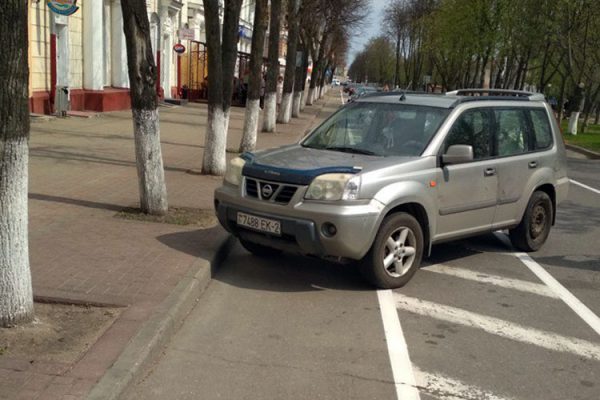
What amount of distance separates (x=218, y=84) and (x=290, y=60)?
14106 mm

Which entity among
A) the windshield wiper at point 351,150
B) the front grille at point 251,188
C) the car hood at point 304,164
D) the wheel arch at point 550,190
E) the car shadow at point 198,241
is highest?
the windshield wiper at point 351,150

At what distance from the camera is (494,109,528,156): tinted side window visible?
285 inches

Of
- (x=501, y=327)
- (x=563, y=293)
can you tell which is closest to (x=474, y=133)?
(x=563, y=293)

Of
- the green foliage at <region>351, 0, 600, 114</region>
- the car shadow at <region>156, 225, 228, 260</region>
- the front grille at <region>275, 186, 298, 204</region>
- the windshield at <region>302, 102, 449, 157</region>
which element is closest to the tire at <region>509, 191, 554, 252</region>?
the windshield at <region>302, 102, 449, 157</region>

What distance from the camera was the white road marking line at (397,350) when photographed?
13.6ft

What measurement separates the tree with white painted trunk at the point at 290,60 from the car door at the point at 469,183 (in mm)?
17481

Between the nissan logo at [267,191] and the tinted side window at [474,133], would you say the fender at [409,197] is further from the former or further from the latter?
the nissan logo at [267,191]

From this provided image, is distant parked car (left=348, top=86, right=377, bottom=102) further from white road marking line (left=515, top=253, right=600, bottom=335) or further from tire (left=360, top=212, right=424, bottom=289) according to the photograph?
white road marking line (left=515, top=253, right=600, bottom=335)

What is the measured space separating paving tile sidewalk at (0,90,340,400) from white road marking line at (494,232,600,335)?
3.43 metres

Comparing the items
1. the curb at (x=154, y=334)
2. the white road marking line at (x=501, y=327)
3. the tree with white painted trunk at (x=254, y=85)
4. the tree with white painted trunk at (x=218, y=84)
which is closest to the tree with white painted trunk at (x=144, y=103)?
the curb at (x=154, y=334)

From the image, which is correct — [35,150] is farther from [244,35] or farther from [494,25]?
[244,35]

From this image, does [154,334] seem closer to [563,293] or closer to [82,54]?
[563,293]

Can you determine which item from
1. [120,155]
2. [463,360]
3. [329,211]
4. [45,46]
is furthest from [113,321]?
[45,46]

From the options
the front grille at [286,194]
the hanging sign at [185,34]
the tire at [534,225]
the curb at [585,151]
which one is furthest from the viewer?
the hanging sign at [185,34]
